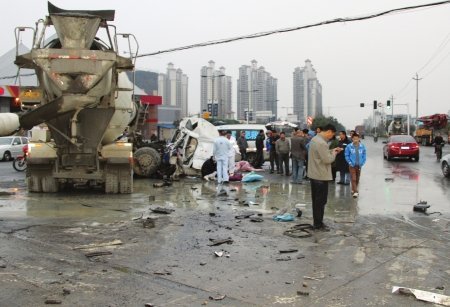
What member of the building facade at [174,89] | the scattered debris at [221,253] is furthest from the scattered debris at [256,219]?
the building facade at [174,89]

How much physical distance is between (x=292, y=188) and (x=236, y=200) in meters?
3.05

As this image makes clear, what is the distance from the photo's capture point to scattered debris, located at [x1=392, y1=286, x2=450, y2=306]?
503 centimetres

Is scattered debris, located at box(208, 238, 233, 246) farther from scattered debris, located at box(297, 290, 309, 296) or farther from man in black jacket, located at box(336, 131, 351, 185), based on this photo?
man in black jacket, located at box(336, 131, 351, 185)

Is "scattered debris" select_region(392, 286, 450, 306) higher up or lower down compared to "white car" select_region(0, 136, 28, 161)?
lower down

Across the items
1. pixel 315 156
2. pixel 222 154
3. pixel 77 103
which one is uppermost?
pixel 77 103

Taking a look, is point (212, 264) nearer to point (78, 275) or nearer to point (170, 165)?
point (78, 275)

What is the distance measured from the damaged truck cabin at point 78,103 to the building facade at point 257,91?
67027 millimetres

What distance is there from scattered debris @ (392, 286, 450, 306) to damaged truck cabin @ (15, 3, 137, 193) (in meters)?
7.10

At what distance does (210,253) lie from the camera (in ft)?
22.6

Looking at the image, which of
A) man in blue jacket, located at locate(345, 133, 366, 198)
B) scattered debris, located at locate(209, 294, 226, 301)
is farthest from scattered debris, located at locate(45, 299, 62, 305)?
man in blue jacket, located at locate(345, 133, 366, 198)

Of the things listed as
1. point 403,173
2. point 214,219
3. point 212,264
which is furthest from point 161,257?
point 403,173

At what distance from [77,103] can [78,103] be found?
2cm

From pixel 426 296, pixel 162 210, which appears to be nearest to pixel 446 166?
pixel 162 210

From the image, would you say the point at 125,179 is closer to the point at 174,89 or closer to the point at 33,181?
the point at 33,181
